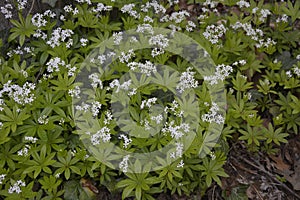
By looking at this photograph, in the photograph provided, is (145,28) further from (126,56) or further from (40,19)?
(40,19)

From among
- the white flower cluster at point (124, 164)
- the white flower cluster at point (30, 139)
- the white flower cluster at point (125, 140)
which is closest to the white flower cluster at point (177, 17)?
the white flower cluster at point (125, 140)

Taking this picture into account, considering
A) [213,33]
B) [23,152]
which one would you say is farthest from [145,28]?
[23,152]

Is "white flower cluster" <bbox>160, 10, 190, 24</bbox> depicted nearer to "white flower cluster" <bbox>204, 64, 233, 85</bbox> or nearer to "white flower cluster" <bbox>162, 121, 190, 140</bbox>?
"white flower cluster" <bbox>204, 64, 233, 85</bbox>

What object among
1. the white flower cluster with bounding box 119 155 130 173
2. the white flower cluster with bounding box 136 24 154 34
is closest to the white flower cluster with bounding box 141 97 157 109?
the white flower cluster with bounding box 119 155 130 173

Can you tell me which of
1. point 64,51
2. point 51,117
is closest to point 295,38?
point 64,51

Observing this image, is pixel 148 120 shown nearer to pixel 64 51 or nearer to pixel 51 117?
Answer: pixel 51 117

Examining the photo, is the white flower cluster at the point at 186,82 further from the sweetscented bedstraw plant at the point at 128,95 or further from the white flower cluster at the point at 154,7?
the white flower cluster at the point at 154,7
